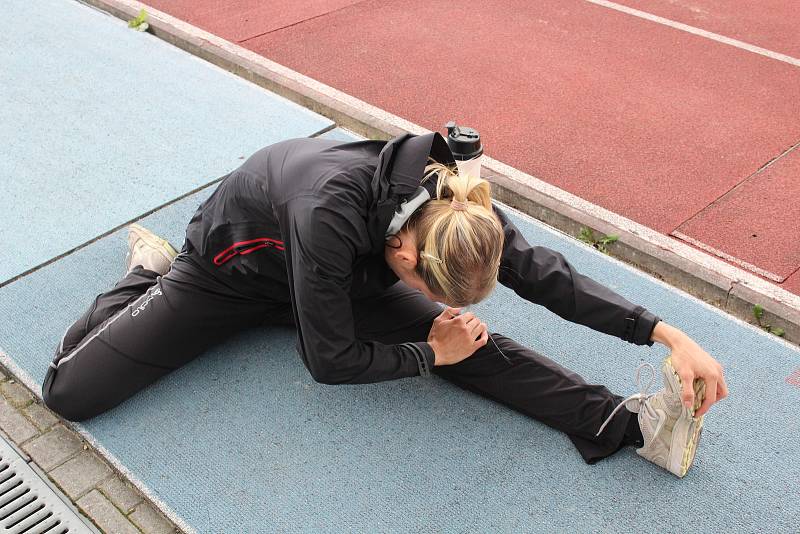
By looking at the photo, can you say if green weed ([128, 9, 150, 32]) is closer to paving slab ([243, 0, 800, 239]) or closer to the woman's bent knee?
paving slab ([243, 0, 800, 239])

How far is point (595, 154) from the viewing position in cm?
461

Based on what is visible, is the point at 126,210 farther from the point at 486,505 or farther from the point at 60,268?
the point at 486,505

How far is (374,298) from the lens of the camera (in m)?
3.16

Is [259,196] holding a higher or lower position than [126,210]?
higher

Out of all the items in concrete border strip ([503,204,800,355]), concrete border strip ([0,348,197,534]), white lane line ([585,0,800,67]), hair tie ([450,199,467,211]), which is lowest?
concrete border strip ([0,348,197,534])

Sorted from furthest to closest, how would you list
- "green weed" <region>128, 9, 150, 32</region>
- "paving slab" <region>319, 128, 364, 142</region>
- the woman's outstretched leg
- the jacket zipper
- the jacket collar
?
"green weed" <region>128, 9, 150, 32</region> → "paving slab" <region>319, 128, 364, 142</region> → the woman's outstretched leg → the jacket zipper → the jacket collar

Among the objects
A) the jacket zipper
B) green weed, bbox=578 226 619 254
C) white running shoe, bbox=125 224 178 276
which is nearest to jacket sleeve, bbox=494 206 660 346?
the jacket zipper

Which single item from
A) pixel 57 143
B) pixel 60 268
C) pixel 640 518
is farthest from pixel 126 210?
pixel 640 518

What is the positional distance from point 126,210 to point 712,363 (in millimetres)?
2906

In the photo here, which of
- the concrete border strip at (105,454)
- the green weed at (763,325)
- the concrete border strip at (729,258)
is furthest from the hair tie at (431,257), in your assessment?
the concrete border strip at (729,258)

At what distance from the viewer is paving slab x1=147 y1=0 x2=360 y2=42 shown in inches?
241

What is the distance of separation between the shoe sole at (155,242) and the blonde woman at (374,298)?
5cm

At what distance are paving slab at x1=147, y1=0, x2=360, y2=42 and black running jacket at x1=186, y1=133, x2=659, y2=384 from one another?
347 cm

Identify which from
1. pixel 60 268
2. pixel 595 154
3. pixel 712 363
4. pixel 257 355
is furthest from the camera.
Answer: pixel 595 154
